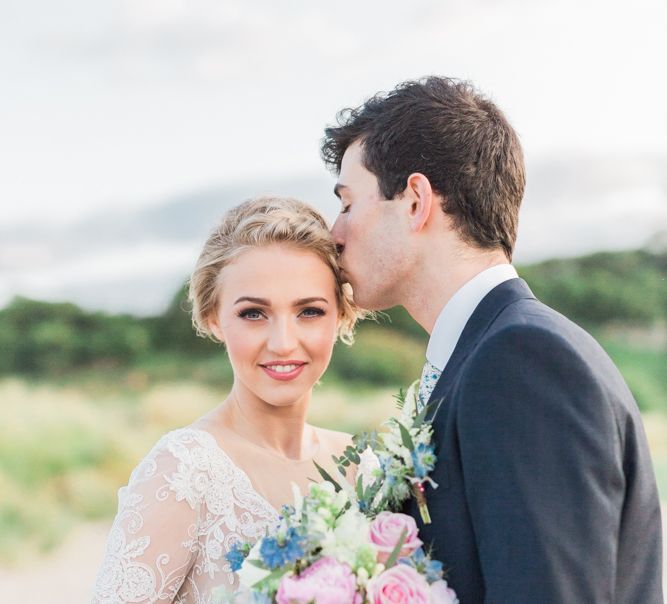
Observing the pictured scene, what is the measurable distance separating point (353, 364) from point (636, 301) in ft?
16.6

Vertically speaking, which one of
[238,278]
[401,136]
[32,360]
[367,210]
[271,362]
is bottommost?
[32,360]

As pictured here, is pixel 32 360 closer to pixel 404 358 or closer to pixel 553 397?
pixel 404 358

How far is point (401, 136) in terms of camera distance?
3.07 m

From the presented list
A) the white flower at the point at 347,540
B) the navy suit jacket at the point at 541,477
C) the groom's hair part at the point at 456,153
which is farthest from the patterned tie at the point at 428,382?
the white flower at the point at 347,540

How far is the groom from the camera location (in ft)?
7.13

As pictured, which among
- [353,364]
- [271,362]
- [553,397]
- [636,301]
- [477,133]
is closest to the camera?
[553,397]

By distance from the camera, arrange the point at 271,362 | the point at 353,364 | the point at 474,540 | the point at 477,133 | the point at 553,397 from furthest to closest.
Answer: the point at 353,364, the point at 271,362, the point at 477,133, the point at 474,540, the point at 553,397

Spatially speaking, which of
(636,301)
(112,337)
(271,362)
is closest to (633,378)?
(636,301)

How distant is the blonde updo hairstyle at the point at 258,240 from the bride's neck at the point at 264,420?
1.05ft

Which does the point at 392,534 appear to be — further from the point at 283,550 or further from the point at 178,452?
the point at 178,452

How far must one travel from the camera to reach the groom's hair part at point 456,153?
2965 millimetres

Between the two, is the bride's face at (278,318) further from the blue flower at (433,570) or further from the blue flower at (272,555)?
the blue flower at (433,570)

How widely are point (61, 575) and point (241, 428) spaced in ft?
38.5

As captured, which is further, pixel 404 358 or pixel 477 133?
pixel 404 358
